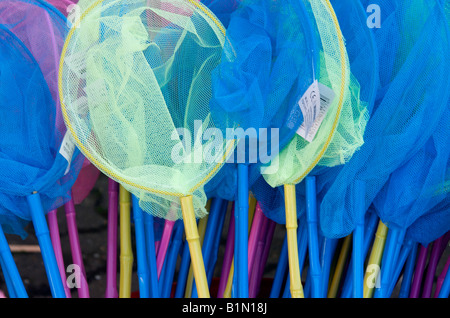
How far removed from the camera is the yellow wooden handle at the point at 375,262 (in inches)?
44.3

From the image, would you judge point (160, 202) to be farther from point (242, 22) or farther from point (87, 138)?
point (242, 22)

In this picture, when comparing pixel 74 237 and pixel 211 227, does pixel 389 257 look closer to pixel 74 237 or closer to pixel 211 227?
pixel 211 227

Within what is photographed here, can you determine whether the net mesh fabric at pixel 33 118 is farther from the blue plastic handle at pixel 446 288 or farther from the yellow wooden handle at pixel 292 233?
the blue plastic handle at pixel 446 288

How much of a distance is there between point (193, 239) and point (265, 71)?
0.30 m

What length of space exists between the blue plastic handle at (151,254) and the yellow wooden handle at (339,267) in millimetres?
386

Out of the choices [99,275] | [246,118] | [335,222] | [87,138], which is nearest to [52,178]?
[87,138]

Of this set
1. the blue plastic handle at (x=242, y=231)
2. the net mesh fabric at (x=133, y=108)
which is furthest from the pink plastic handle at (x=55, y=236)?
the blue plastic handle at (x=242, y=231)

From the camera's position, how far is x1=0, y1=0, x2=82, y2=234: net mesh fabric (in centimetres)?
101

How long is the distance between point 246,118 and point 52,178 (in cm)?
37

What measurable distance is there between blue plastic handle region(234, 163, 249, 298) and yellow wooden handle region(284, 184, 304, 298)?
0.24 ft

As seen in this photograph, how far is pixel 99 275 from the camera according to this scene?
Result: 174 cm

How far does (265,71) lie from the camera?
0.95m

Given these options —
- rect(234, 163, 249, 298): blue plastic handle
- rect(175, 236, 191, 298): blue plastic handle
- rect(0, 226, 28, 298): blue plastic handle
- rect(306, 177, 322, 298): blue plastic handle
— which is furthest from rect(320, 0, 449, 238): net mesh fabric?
rect(0, 226, 28, 298): blue plastic handle

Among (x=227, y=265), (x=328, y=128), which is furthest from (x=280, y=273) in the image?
(x=328, y=128)
